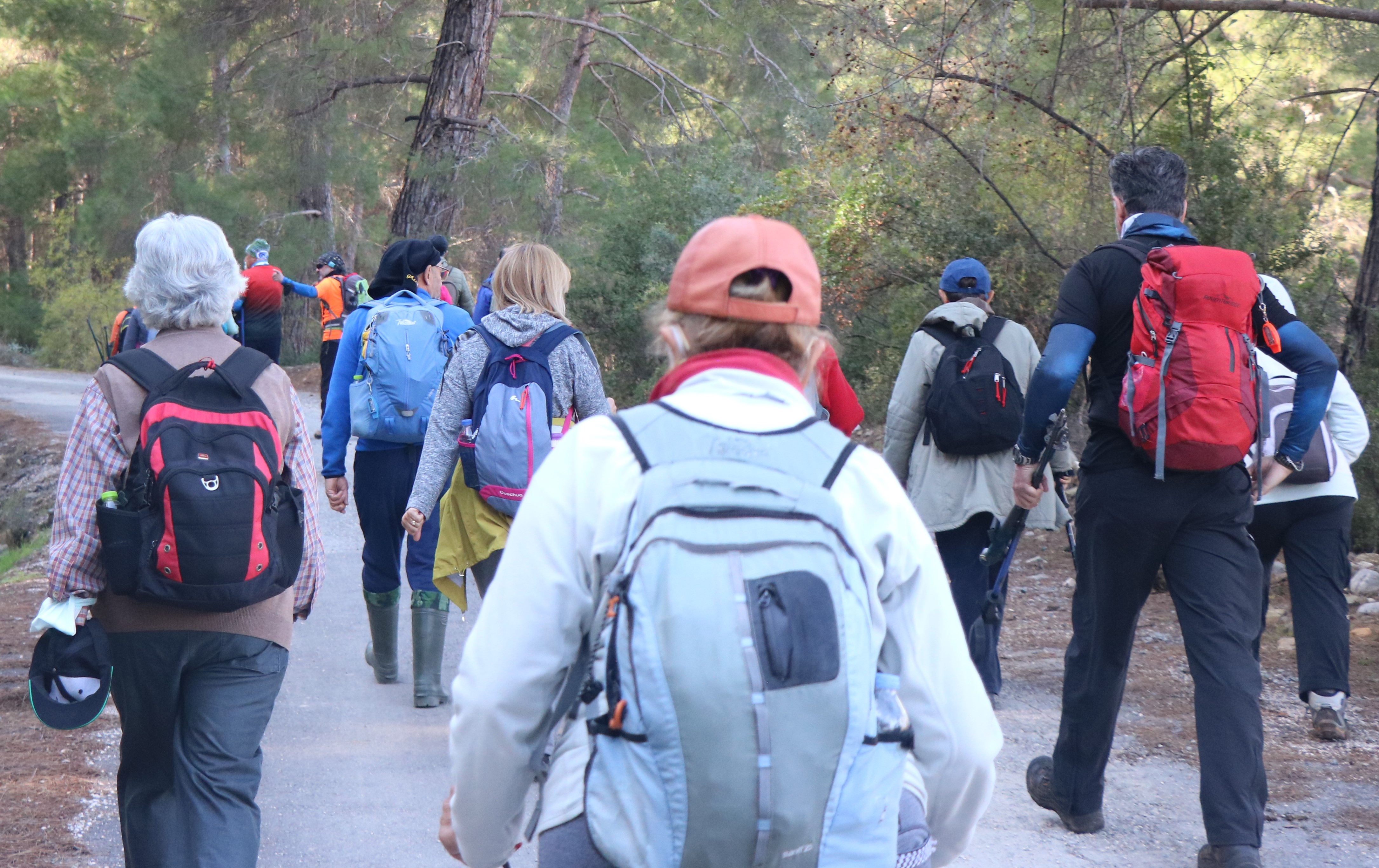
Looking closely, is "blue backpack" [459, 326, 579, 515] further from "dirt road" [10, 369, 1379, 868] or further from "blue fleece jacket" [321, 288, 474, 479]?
"dirt road" [10, 369, 1379, 868]

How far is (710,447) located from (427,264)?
4.35 m

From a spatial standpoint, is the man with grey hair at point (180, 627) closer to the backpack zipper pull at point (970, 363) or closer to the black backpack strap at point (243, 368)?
the black backpack strap at point (243, 368)

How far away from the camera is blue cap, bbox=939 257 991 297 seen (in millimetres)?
5820

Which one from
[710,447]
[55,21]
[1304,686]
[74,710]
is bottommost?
[1304,686]

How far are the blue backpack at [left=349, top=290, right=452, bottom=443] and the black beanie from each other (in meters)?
0.21

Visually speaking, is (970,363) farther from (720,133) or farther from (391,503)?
(720,133)

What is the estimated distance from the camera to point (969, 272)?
582 centimetres

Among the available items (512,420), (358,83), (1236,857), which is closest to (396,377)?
(512,420)

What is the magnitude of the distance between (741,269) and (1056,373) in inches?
91.1

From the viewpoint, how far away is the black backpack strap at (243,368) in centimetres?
311

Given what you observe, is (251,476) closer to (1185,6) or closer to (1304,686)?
(1304,686)

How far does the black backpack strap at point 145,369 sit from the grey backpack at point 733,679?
5.95ft

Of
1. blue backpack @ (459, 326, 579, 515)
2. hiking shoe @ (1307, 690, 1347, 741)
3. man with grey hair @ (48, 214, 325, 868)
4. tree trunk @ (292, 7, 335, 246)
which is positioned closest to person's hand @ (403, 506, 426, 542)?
blue backpack @ (459, 326, 579, 515)

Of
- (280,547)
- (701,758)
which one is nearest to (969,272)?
(280,547)
